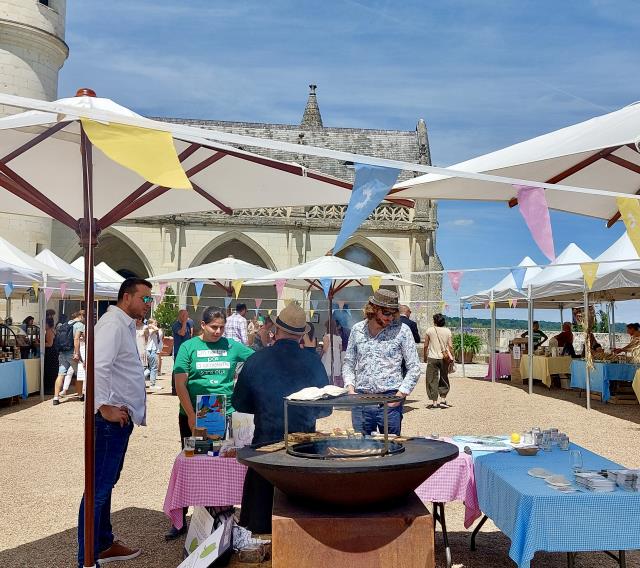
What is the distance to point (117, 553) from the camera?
162 inches

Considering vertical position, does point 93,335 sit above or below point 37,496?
above

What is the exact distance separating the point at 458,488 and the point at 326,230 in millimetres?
23757

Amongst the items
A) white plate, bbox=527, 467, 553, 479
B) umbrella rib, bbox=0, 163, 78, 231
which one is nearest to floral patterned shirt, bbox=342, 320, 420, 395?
white plate, bbox=527, 467, 553, 479

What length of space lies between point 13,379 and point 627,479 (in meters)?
9.67

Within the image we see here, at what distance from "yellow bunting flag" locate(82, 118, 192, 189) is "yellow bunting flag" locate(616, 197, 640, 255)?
6.72 feet

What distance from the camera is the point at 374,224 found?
27672mm

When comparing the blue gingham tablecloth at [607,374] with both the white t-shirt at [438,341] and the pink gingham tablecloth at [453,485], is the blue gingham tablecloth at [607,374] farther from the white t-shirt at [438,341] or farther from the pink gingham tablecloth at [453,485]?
the pink gingham tablecloth at [453,485]

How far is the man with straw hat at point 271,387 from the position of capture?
11.9 ft

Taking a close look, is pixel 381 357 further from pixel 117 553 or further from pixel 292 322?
pixel 117 553

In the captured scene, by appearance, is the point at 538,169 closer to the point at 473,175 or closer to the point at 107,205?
the point at 473,175

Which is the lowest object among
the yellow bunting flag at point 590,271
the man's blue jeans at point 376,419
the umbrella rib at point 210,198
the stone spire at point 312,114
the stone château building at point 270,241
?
the man's blue jeans at point 376,419

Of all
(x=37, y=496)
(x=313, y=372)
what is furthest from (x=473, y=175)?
(x=37, y=496)

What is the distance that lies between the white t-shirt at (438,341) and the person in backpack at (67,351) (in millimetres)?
5426

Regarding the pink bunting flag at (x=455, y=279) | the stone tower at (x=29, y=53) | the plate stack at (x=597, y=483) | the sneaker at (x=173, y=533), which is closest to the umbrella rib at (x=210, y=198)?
the sneaker at (x=173, y=533)
